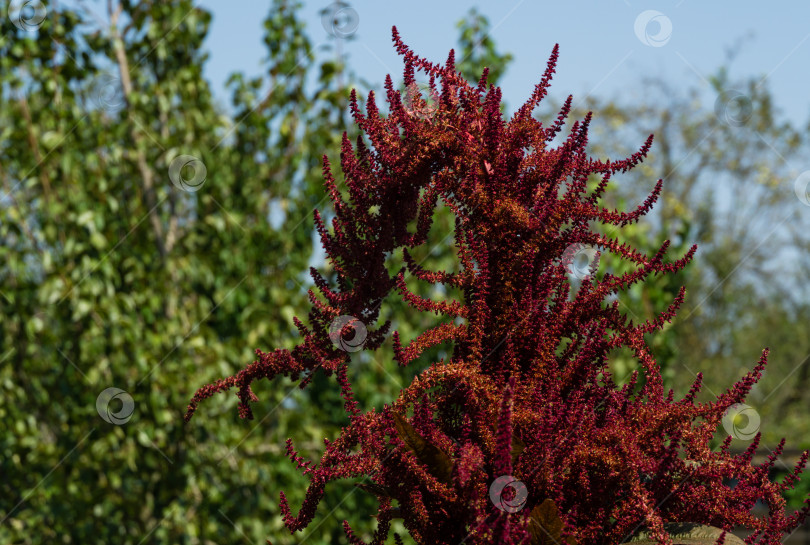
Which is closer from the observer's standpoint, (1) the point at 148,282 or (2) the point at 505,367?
(2) the point at 505,367

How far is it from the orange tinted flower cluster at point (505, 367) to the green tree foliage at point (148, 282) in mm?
3121

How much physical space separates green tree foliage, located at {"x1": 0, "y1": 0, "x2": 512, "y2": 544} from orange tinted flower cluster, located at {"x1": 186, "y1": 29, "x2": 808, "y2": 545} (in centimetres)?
312

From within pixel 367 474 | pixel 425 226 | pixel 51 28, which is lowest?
pixel 367 474

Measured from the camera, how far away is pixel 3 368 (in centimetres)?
530

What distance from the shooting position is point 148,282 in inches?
198

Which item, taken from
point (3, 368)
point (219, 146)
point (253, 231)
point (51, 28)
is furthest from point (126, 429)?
point (51, 28)

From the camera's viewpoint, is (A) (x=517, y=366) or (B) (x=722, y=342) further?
(B) (x=722, y=342)

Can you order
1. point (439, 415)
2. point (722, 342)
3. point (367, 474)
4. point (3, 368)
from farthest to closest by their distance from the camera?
point (722, 342), point (3, 368), point (439, 415), point (367, 474)

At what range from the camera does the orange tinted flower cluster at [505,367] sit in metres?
1.24

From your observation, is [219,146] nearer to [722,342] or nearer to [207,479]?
[207,479]

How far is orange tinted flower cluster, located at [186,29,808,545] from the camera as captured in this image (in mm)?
1239

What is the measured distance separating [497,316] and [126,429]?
395 cm

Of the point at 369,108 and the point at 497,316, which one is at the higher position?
the point at 369,108

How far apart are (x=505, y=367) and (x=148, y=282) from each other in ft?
13.3
